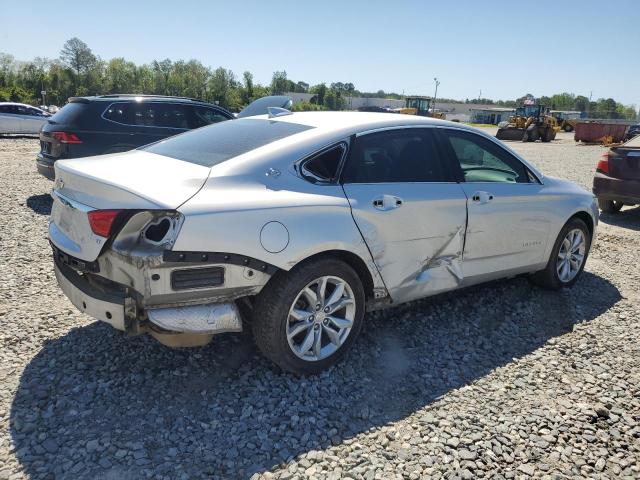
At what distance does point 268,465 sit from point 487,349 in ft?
6.63

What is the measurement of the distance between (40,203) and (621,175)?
9.41 meters

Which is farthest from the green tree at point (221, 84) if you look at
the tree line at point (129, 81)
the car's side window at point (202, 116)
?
the car's side window at point (202, 116)

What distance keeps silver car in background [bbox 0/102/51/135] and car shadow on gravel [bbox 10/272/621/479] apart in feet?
65.9

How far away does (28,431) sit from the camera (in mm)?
2631

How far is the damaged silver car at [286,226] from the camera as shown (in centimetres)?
268

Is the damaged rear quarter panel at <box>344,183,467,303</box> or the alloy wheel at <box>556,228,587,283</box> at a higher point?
the damaged rear quarter panel at <box>344,183,467,303</box>

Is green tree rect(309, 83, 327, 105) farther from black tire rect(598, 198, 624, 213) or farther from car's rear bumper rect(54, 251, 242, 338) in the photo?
car's rear bumper rect(54, 251, 242, 338)

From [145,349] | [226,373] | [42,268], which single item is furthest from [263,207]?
[42,268]

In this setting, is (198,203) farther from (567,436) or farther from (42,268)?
(42,268)

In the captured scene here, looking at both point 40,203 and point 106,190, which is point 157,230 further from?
point 40,203

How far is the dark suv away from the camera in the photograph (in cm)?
764

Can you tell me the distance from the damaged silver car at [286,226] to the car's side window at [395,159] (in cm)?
1

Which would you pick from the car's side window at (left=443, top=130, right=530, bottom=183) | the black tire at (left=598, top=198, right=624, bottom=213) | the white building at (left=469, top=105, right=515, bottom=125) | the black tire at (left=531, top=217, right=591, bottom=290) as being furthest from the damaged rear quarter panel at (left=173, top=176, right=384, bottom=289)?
the white building at (left=469, top=105, right=515, bottom=125)

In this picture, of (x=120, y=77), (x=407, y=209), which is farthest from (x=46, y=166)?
(x=120, y=77)
